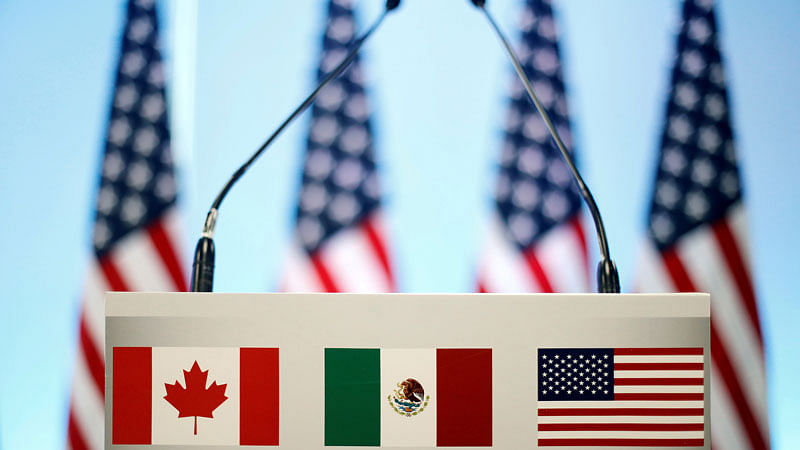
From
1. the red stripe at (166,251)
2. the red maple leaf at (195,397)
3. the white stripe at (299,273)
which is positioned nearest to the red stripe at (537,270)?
the white stripe at (299,273)

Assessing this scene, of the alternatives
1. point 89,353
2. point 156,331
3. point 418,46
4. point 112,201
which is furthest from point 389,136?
point 156,331

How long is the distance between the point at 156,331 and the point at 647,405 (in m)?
0.61

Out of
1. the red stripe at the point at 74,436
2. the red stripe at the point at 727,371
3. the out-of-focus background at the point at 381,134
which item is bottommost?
the red stripe at the point at 74,436

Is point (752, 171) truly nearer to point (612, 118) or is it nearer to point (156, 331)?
point (612, 118)

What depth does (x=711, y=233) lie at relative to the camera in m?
1.98

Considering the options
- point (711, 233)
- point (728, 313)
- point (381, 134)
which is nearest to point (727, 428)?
point (728, 313)

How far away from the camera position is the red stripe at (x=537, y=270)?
6.48ft

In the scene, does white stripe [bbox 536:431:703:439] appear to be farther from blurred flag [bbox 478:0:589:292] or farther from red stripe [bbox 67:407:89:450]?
red stripe [bbox 67:407:89:450]

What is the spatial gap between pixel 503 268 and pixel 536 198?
294mm

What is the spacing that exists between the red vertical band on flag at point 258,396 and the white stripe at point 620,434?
32 centimetres

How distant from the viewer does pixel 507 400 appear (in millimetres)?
659

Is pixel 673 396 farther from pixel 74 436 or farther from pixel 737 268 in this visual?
pixel 74 436

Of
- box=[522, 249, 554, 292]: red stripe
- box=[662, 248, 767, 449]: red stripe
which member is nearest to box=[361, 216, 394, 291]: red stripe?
→ box=[522, 249, 554, 292]: red stripe

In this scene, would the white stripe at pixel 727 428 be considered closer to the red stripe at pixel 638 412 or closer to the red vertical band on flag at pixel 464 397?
the red stripe at pixel 638 412
